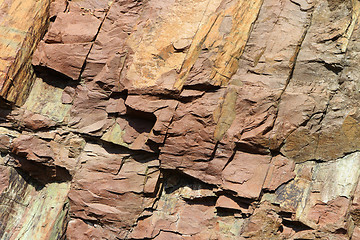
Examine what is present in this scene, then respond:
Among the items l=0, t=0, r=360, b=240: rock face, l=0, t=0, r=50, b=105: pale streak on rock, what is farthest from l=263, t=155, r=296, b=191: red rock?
l=0, t=0, r=50, b=105: pale streak on rock

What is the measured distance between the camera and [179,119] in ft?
22.4

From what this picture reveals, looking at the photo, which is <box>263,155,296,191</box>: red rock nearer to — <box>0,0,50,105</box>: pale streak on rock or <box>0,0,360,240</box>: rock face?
<box>0,0,360,240</box>: rock face

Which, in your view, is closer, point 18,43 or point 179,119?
point 179,119

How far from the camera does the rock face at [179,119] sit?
651 centimetres

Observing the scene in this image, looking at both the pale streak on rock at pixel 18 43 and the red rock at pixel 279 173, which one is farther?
the pale streak on rock at pixel 18 43

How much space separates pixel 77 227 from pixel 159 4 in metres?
4.16

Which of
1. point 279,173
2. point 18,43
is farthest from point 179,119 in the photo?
point 18,43

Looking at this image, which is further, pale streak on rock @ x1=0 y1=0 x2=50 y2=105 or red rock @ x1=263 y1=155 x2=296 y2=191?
pale streak on rock @ x1=0 y1=0 x2=50 y2=105

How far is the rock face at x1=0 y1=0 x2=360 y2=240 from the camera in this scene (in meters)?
6.51

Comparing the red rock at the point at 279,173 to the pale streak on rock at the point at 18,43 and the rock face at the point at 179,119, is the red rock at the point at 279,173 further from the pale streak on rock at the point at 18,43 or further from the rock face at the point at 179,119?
the pale streak on rock at the point at 18,43

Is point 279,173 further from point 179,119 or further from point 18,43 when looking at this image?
point 18,43

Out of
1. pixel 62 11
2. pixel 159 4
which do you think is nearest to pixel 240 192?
pixel 159 4

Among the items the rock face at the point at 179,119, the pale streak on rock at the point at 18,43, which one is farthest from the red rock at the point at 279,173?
the pale streak on rock at the point at 18,43

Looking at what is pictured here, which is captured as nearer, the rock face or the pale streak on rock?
the rock face
